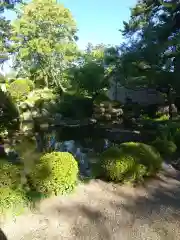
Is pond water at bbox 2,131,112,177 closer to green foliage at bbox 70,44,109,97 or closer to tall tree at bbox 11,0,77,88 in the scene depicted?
green foliage at bbox 70,44,109,97

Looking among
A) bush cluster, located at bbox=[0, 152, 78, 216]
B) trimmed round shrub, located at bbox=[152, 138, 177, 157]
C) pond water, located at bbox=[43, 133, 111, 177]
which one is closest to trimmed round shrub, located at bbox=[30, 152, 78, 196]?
bush cluster, located at bbox=[0, 152, 78, 216]

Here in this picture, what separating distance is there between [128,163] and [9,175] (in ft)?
8.42

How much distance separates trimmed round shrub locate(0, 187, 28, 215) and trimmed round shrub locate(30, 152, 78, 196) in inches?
17.6

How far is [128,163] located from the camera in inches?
235

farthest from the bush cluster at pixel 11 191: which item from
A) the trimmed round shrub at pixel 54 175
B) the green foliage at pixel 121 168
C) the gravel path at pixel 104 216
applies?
the green foliage at pixel 121 168

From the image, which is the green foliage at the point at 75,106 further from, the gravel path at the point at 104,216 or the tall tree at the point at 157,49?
the gravel path at the point at 104,216

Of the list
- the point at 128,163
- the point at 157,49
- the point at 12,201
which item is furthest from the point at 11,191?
the point at 157,49

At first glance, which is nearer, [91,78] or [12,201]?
[12,201]

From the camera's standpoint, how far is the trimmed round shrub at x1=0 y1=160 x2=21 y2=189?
4.56m

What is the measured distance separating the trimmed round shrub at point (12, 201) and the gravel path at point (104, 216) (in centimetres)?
16

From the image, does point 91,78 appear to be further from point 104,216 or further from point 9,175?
point 104,216

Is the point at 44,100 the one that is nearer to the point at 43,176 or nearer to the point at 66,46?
the point at 66,46

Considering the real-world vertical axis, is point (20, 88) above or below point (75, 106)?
above

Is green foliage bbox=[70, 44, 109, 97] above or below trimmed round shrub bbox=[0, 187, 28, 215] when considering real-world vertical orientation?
above
